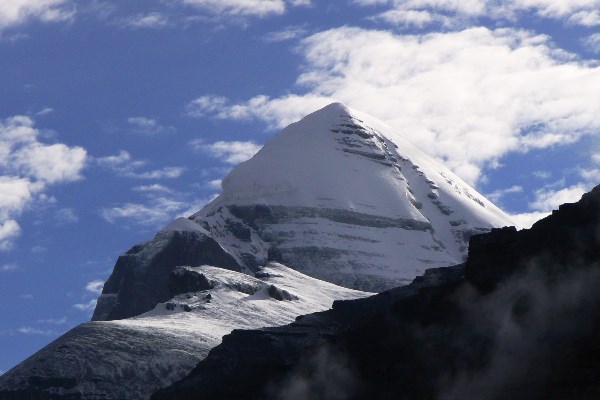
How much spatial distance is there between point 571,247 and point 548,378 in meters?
31.3

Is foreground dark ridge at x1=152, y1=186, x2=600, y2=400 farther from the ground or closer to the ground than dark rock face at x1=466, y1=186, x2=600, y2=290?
closer to the ground

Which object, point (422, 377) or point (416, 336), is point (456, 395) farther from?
point (416, 336)

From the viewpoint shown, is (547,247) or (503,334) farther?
(547,247)

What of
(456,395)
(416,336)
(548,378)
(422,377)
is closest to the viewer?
(548,378)

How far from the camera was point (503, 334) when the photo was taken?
175 meters

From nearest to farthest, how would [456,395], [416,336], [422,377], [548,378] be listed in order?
1. [548,378]
2. [456,395]
3. [422,377]
4. [416,336]

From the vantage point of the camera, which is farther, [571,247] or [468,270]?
[468,270]

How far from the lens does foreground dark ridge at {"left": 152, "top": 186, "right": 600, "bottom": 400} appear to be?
158875 millimetres

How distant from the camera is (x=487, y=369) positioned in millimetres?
166625

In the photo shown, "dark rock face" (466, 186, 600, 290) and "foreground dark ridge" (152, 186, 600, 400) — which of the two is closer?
"foreground dark ridge" (152, 186, 600, 400)

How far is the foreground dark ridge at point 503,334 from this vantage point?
158875mm

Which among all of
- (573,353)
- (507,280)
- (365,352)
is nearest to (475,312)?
(507,280)

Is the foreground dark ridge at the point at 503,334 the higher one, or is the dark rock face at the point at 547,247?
the dark rock face at the point at 547,247

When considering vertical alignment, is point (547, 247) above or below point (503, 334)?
above
